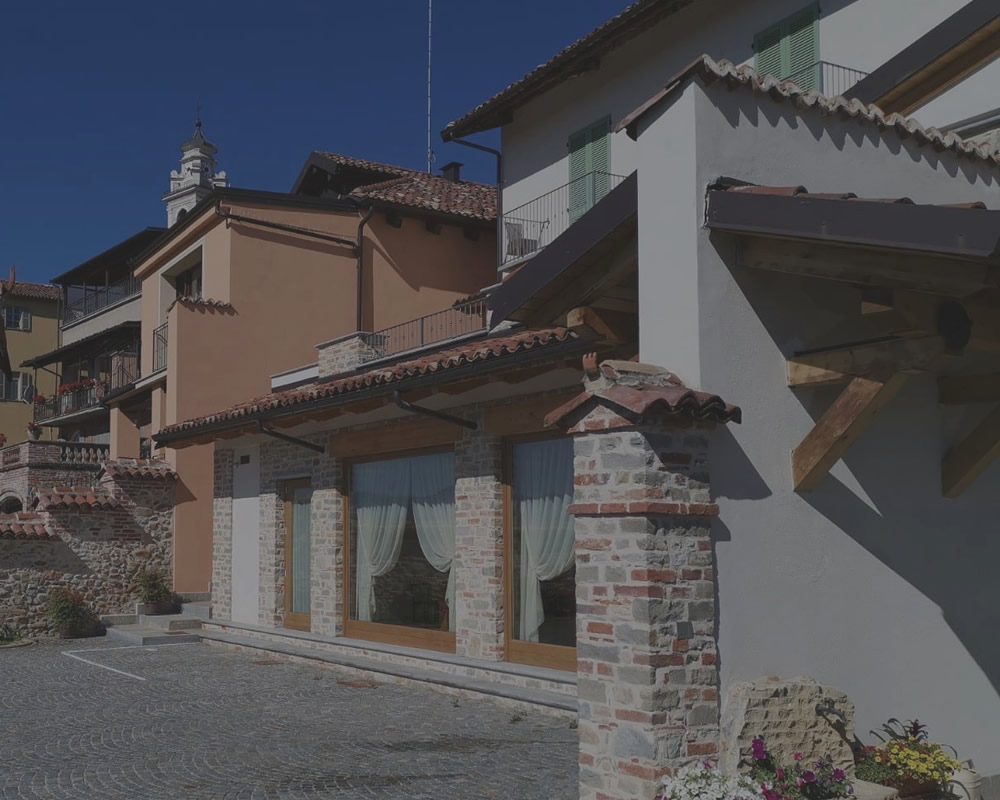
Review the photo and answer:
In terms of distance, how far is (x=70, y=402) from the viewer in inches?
1469

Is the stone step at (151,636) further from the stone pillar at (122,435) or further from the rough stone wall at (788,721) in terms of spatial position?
the rough stone wall at (788,721)

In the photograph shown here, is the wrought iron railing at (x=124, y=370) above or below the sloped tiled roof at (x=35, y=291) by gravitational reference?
below

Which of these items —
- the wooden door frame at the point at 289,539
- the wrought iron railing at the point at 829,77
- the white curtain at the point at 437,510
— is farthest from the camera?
the wooden door frame at the point at 289,539

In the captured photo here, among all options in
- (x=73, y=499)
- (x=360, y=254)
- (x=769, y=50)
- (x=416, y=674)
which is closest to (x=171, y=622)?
(x=73, y=499)

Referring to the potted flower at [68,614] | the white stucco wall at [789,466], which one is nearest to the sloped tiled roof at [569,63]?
the white stucco wall at [789,466]

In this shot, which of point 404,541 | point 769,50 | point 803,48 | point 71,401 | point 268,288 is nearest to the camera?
point 404,541

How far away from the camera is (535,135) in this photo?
17078 millimetres

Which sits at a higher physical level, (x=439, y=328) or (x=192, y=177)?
(x=192, y=177)

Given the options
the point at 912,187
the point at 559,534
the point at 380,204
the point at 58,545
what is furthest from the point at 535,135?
the point at 912,187

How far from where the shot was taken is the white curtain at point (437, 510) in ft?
36.9

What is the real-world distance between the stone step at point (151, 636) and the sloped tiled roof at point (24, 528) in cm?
194

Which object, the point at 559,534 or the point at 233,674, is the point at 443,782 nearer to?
the point at 559,534

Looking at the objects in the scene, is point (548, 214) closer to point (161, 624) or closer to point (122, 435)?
point (161, 624)

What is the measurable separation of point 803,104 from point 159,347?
722 inches
